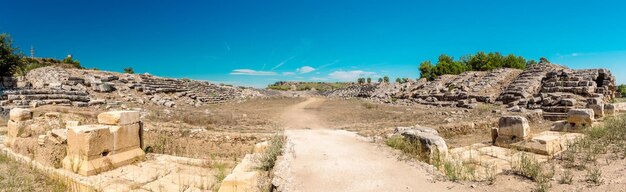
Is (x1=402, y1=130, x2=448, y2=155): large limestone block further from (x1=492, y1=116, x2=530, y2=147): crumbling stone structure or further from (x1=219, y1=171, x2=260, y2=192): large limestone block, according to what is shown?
(x1=492, y1=116, x2=530, y2=147): crumbling stone structure

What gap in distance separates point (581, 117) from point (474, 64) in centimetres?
4881

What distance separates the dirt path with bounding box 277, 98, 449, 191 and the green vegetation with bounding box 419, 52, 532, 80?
4686 centimetres

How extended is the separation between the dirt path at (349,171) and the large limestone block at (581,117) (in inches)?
301

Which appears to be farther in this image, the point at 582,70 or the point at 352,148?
the point at 582,70

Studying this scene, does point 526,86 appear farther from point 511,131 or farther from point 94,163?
point 94,163

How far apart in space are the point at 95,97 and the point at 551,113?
25863 millimetres

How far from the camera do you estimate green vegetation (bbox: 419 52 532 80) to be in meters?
52.3

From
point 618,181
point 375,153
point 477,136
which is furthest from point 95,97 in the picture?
point 618,181

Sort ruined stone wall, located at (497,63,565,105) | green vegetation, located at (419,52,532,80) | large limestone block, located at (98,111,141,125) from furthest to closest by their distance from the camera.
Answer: green vegetation, located at (419,52,532,80) < ruined stone wall, located at (497,63,565,105) < large limestone block, located at (98,111,141,125)

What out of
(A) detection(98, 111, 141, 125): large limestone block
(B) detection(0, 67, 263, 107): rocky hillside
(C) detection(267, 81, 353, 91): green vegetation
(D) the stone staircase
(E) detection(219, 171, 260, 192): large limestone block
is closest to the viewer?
(E) detection(219, 171, 260, 192): large limestone block

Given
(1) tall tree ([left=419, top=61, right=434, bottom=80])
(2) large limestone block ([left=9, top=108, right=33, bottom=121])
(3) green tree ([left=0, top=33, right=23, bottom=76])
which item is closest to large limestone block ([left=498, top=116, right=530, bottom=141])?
(2) large limestone block ([left=9, top=108, right=33, bottom=121])

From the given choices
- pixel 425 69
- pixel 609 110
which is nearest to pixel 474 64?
pixel 425 69

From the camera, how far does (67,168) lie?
21.9ft

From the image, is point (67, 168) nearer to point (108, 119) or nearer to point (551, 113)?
point (108, 119)
